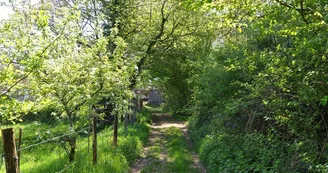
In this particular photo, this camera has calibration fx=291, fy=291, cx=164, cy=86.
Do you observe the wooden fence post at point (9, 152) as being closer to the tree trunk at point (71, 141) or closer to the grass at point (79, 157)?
the grass at point (79, 157)

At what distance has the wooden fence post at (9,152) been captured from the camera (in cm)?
355

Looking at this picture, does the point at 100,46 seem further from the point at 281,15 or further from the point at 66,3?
the point at 66,3

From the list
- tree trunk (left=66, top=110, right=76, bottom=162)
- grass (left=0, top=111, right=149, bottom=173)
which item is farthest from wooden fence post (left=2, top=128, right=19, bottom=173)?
tree trunk (left=66, top=110, right=76, bottom=162)

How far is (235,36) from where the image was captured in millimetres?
12039

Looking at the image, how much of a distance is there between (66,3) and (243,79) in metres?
7.82

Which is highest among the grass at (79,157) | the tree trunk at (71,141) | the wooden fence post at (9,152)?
the wooden fence post at (9,152)

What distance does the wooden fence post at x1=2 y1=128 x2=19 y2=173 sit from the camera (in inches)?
140

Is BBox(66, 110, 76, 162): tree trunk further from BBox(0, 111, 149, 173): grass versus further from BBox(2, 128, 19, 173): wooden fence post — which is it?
BBox(2, 128, 19, 173): wooden fence post

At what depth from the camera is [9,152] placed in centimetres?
357

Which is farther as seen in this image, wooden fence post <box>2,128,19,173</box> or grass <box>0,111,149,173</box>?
grass <box>0,111,149,173</box>

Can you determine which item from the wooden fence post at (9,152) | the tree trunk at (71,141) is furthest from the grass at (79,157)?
the wooden fence post at (9,152)

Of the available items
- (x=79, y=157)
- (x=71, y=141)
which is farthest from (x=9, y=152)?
(x=79, y=157)

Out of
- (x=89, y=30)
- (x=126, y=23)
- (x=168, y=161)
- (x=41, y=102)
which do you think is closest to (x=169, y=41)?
(x=126, y=23)

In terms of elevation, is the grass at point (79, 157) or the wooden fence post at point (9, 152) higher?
the wooden fence post at point (9, 152)
